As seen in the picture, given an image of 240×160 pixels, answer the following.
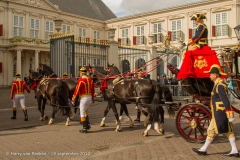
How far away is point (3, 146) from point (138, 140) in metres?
3.18

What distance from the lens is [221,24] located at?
28266mm

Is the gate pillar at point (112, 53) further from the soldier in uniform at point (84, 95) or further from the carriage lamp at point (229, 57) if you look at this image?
the carriage lamp at point (229, 57)

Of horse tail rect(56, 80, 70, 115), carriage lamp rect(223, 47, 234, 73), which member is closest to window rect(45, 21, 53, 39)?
horse tail rect(56, 80, 70, 115)

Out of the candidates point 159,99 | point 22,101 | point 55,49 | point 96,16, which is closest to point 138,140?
point 159,99

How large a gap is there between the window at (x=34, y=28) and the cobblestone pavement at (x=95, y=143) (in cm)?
2462

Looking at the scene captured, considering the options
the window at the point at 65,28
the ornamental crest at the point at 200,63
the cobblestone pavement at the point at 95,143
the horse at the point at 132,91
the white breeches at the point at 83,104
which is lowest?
the cobblestone pavement at the point at 95,143

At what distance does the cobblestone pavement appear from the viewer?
526 centimetres

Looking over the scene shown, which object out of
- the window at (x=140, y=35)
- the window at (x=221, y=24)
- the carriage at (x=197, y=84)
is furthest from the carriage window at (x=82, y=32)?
the carriage at (x=197, y=84)

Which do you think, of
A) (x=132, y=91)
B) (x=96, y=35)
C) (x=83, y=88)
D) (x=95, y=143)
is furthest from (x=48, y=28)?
(x=95, y=143)

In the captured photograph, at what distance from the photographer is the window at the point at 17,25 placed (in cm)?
2960

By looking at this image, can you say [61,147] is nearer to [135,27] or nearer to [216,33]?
[216,33]

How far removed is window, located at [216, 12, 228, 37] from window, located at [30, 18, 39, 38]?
819 inches

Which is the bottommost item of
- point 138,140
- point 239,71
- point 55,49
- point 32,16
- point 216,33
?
point 138,140

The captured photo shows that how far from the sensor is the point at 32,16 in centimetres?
3111
